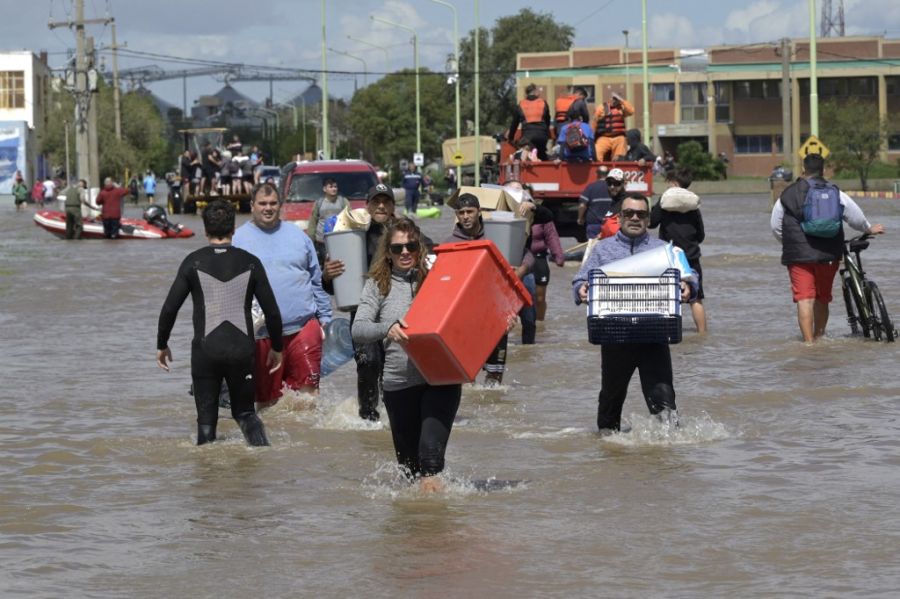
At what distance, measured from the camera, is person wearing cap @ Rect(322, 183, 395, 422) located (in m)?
11.2

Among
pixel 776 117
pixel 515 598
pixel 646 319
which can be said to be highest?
pixel 776 117

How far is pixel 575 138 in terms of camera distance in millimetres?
26234

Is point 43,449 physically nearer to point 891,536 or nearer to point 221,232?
point 221,232

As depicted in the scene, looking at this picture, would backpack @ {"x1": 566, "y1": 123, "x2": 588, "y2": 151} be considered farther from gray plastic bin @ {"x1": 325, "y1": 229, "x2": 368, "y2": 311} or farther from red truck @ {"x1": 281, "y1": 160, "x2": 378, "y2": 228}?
gray plastic bin @ {"x1": 325, "y1": 229, "x2": 368, "y2": 311}

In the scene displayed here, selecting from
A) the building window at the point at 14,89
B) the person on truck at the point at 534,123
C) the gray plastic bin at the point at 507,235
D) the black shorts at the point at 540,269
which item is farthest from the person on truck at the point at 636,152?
the building window at the point at 14,89

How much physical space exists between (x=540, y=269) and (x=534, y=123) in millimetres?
11117

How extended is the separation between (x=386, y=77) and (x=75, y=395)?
92.9 meters

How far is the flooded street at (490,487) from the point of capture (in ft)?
24.6

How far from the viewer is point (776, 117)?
9631 centimetres

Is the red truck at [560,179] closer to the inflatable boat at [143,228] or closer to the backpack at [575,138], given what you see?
the backpack at [575,138]

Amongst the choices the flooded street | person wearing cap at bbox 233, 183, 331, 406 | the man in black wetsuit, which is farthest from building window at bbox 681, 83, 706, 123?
the man in black wetsuit

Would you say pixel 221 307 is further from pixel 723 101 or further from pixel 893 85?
pixel 723 101

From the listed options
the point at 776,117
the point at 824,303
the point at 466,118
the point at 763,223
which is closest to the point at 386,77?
the point at 466,118

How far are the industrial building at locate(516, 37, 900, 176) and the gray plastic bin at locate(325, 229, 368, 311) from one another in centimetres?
7787
